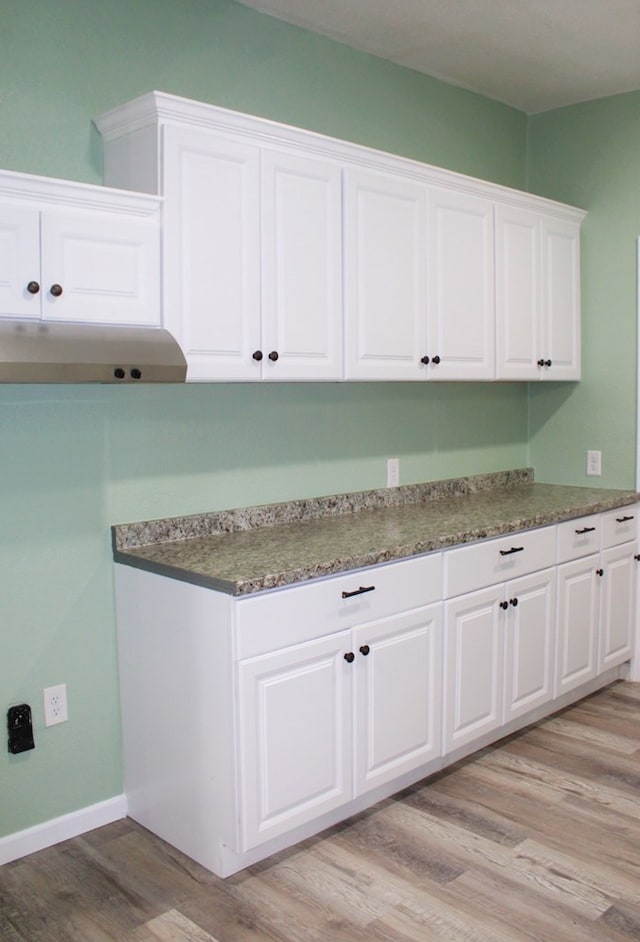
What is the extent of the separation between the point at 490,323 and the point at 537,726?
1.64 metres

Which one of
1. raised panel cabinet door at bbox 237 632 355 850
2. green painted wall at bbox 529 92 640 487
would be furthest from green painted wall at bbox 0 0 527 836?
green painted wall at bbox 529 92 640 487

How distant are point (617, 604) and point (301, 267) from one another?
2.17 meters

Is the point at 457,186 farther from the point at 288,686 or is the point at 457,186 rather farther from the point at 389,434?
the point at 288,686

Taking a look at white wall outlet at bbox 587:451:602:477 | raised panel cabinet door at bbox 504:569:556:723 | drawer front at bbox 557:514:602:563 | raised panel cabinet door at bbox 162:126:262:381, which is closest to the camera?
raised panel cabinet door at bbox 162:126:262:381

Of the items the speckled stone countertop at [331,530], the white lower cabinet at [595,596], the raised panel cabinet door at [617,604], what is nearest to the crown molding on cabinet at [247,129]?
the speckled stone countertop at [331,530]

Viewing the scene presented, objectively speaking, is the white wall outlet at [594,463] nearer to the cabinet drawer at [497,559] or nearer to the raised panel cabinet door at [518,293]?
the raised panel cabinet door at [518,293]

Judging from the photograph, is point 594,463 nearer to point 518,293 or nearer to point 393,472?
point 518,293

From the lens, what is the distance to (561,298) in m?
3.98

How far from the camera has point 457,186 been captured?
132 inches

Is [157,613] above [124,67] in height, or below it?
below

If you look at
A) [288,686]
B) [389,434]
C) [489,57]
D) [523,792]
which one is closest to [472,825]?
[523,792]

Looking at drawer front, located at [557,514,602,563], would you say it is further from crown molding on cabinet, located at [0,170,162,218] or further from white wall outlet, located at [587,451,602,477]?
crown molding on cabinet, located at [0,170,162,218]

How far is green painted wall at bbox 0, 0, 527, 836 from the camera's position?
2.52 meters

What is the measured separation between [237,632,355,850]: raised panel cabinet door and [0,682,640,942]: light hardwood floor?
17 cm
